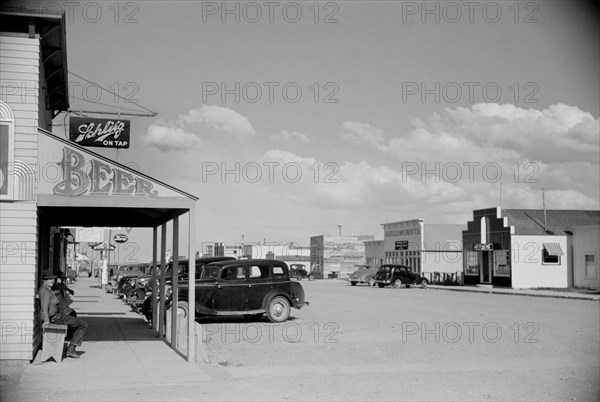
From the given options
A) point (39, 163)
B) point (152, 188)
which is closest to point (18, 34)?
point (39, 163)

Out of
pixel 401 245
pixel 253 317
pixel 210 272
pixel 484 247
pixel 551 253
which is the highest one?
pixel 401 245

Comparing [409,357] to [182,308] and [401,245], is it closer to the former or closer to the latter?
[182,308]

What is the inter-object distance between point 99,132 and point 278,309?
29.7 feet

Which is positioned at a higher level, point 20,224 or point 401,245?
point 401,245

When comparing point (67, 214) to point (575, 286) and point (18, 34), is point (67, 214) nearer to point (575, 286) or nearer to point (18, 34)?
point (18, 34)

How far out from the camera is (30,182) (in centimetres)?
1273

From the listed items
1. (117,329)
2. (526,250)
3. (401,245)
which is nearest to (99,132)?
(117,329)

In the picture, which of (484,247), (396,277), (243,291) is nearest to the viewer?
(243,291)

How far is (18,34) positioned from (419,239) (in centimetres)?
5953

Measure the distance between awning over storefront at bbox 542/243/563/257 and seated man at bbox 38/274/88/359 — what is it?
3923cm

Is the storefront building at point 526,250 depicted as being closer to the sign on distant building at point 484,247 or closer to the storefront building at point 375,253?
the sign on distant building at point 484,247

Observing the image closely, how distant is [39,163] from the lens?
1281 cm

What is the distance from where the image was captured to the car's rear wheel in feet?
69.7

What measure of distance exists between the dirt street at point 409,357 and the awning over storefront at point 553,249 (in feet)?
78.8
